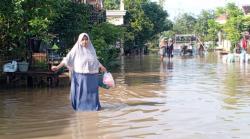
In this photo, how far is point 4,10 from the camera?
16.6 metres

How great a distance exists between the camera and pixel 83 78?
1188 centimetres

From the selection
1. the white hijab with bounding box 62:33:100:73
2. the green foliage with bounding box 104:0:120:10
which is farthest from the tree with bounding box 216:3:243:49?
the white hijab with bounding box 62:33:100:73

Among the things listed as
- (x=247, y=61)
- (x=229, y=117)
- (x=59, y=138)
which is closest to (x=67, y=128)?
(x=59, y=138)

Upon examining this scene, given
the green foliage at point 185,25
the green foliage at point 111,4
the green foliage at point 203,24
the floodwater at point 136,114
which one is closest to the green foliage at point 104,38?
the floodwater at point 136,114

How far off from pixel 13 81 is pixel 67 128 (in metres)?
9.71

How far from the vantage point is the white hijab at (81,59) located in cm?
1174

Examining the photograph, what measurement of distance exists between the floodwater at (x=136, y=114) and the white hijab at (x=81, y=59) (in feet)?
3.31

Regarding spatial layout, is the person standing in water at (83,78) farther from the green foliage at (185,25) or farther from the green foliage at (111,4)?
the green foliage at (185,25)

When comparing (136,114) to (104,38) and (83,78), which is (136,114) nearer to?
(83,78)

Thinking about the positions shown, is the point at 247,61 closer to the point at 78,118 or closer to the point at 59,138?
the point at 78,118

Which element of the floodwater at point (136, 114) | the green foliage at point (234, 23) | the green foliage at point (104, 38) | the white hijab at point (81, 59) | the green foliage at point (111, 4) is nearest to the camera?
the floodwater at point (136, 114)

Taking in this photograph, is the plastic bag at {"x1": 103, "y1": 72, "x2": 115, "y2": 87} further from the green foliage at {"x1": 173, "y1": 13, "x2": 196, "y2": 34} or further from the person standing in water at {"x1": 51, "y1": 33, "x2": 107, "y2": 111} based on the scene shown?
the green foliage at {"x1": 173, "y1": 13, "x2": 196, "y2": 34}

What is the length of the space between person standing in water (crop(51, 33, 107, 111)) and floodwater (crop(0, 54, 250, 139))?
300 millimetres

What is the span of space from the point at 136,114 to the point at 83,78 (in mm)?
1541
